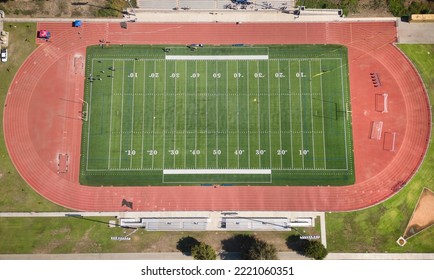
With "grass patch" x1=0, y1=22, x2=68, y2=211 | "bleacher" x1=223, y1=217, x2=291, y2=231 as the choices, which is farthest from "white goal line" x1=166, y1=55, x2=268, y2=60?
"bleacher" x1=223, y1=217, x2=291, y2=231

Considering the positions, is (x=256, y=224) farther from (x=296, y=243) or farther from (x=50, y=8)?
(x=50, y=8)

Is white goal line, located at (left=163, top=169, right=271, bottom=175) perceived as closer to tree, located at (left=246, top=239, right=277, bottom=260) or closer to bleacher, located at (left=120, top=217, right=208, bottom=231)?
bleacher, located at (left=120, top=217, right=208, bottom=231)

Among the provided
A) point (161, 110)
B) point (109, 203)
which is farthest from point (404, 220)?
point (109, 203)

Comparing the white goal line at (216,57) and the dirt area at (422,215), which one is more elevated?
the white goal line at (216,57)

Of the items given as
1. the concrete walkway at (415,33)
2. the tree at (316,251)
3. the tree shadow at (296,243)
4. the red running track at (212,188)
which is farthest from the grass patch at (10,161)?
the concrete walkway at (415,33)

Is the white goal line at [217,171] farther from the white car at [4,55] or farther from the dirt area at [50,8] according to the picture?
the white car at [4,55]

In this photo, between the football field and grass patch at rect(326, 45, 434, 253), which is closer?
grass patch at rect(326, 45, 434, 253)

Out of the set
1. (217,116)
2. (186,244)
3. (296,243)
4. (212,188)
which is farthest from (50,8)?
(296,243)
